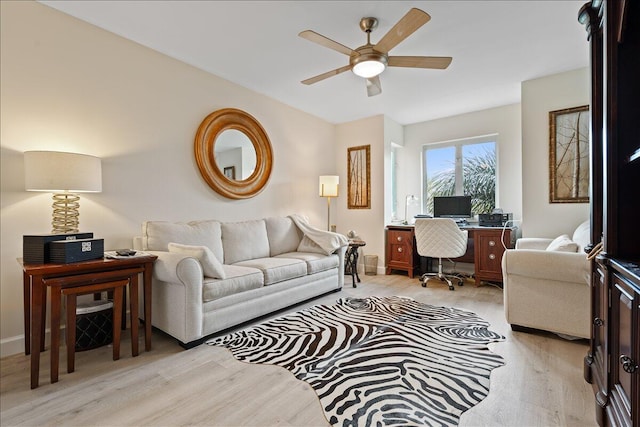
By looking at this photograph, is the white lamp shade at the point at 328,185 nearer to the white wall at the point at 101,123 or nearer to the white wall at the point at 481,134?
the white wall at the point at 101,123

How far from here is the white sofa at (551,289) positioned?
217 cm

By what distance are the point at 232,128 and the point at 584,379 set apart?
3767 mm

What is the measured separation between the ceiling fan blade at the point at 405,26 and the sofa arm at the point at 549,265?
6.19ft

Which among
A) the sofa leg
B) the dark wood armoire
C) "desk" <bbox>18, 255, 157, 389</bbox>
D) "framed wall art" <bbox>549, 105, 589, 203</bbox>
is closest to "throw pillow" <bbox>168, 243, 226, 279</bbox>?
"desk" <bbox>18, 255, 157, 389</bbox>

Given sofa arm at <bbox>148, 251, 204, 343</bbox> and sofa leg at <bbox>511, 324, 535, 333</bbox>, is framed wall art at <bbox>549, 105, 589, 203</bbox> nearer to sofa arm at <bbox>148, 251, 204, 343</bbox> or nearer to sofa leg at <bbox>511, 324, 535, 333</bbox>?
sofa leg at <bbox>511, 324, 535, 333</bbox>

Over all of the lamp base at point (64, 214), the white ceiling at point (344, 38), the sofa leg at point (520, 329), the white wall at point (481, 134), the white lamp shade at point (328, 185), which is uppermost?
the white ceiling at point (344, 38)

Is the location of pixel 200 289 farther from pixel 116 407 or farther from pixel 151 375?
pixel 116 407

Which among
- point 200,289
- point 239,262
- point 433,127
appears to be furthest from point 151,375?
point 433,127

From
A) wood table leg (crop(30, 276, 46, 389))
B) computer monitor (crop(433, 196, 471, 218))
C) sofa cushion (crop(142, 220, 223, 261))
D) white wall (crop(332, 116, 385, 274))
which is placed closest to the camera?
wood table leg (crop(30, 276, 46, 389))

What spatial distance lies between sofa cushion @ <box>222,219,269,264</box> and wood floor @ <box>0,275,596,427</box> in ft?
3.66

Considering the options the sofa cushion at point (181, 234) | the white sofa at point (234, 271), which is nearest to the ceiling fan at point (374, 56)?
the white sofa at point (234, 271)

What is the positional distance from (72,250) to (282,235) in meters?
2.22

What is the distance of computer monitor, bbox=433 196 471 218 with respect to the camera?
14.8ft

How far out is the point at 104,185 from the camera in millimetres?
2551
